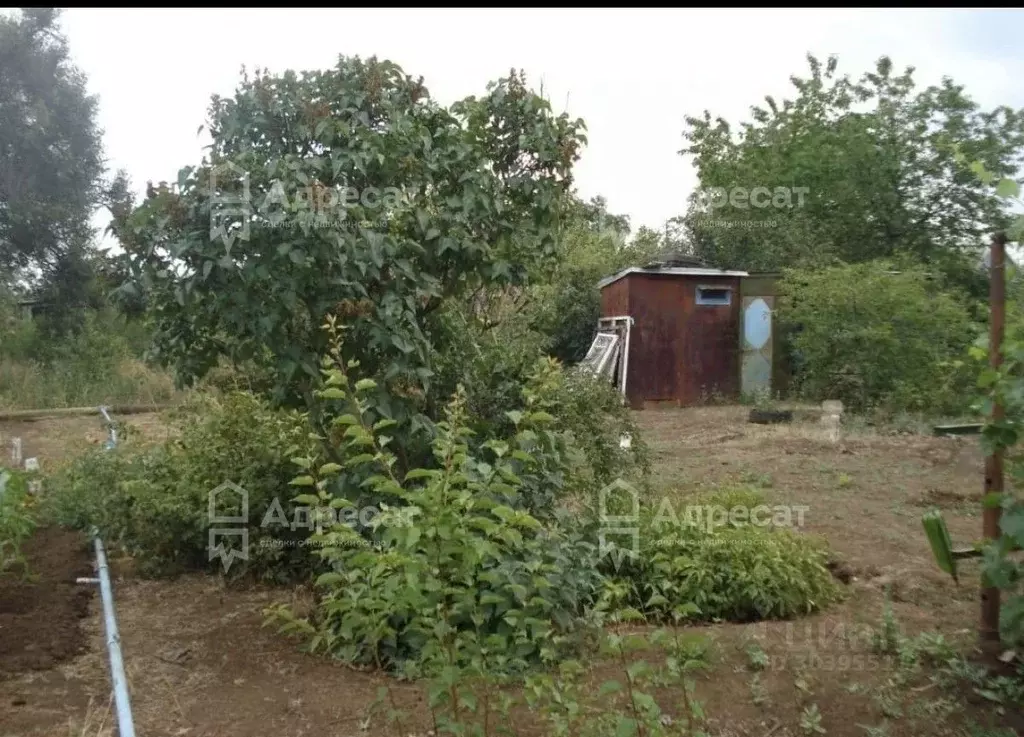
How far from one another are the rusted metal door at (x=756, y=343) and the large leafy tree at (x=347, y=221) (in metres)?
11.8

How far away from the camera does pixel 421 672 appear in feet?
11.8

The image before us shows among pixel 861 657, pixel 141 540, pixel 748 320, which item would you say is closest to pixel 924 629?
pixel 861 657

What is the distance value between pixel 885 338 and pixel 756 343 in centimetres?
439

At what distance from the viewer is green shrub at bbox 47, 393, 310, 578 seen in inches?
211

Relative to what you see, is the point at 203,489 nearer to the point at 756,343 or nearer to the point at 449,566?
→ the point at 449,566

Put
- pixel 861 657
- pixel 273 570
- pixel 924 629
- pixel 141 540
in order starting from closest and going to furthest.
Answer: pixel 861 657 → pixel 924 629 → pixel 273 570 → pixel 141 540

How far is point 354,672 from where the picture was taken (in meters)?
4.04

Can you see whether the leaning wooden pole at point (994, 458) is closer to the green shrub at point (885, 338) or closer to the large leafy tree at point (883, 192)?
the green shrub at point (885, 338)

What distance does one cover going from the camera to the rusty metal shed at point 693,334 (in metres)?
16.2

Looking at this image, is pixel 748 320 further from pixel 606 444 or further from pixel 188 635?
pixel 188 635

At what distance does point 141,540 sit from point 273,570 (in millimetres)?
1003

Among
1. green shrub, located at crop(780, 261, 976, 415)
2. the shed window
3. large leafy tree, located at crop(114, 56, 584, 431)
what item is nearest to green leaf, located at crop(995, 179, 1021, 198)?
large leafy tree, located at crop(114, 56, 584, 431)

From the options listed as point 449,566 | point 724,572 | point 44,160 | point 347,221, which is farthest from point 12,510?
point 44,160

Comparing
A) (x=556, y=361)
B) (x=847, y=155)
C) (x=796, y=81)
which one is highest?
(x=796, y=81)
